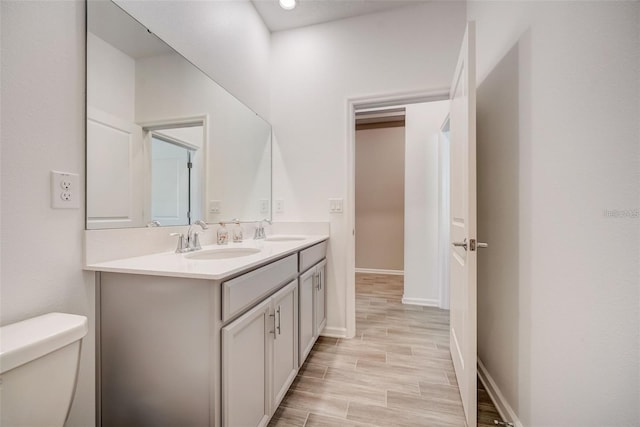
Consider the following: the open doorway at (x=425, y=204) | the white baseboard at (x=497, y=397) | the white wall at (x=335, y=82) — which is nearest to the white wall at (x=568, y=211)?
the white baseboard at (x=497, y=397)

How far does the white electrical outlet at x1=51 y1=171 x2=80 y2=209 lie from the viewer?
90cm

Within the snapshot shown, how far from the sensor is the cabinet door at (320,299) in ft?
6.39

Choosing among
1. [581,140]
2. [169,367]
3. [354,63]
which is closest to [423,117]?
[354,63]

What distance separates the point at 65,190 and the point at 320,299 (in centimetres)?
163

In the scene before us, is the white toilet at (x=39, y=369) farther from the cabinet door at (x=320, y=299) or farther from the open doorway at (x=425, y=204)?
the open doorway at (x=425, y=204)

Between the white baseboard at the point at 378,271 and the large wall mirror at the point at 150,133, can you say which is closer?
the large wall mirror at the point at 150,133

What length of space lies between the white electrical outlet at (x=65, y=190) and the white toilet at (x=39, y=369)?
0.37m

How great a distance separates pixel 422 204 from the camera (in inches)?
118

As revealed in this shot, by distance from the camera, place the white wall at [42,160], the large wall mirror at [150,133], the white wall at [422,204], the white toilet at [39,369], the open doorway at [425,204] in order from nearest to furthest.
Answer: the white toilet at [39,369] → the white wall at [42,160] → the large wall mirror at [150,133] → the open doorway at [425,204] → the white wall at [422,204]

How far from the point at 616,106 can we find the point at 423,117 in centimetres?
231

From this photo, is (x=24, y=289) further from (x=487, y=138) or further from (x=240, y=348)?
(x=487, y=138)

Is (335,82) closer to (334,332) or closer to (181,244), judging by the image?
(181,244)

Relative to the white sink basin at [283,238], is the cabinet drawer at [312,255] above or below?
below

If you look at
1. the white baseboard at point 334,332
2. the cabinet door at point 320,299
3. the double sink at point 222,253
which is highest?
the double sink at point 222,253
